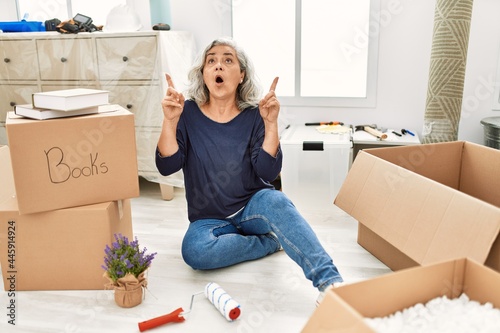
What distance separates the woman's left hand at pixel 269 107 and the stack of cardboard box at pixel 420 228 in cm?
42

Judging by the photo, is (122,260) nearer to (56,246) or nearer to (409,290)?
(56,246)

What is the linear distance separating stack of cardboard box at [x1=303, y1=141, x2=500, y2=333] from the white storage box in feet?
1.27

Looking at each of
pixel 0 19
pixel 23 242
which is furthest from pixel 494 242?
pixel 0 19

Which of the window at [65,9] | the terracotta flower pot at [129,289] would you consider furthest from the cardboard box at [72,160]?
the window at [65,9]

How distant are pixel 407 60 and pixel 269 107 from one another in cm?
120

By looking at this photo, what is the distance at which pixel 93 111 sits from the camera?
1.67 meters

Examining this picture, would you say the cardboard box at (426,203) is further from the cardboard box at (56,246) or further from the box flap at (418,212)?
the cardboard box at (56,246)

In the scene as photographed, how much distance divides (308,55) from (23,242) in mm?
1832

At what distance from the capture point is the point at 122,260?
1529 millimetres

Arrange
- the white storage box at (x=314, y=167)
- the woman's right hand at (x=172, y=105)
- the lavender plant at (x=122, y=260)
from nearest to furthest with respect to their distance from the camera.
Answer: the lavender plant at (x=122, y=260)
the woman's right hand at (x=172, y=105)
the white storage box at (x=314, y=167)

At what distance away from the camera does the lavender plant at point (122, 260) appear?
153cm

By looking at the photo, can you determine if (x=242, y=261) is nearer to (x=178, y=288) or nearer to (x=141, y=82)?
(x=178, y=288)

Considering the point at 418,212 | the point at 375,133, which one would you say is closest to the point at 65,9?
the point at 375,133

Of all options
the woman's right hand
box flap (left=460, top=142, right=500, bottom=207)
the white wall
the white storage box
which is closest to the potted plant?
the woman's right hand
